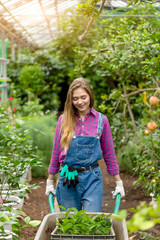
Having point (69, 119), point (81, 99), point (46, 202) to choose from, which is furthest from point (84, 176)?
point (46, 202)

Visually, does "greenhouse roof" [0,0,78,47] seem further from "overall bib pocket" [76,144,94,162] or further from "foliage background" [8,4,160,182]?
"overall bib pocket" [76,144,94,162]

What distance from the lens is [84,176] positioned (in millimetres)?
2129

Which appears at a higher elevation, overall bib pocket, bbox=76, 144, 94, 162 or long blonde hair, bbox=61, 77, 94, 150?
long blonde hair, bbox=61, 77, 94, 150

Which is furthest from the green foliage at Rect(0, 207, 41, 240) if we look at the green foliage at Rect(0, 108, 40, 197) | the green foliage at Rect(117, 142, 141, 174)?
the green foliage at Rect(117, 142, 141, 174)

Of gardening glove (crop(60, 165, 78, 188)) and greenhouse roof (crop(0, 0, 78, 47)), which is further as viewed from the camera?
greenhouse roof (crop(0, 0, 78, 47))

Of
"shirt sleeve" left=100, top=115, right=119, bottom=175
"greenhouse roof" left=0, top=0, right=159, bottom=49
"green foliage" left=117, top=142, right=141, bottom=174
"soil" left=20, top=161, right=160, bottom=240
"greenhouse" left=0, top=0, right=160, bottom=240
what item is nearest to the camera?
"greenhouse" left=0, top=0, right=160, bottom=240

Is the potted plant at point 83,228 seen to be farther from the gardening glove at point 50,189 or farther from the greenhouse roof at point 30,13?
the greenhouse roof at point 30,13

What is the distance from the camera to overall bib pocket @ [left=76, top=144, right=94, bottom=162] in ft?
7.04

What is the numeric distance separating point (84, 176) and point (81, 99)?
53cm

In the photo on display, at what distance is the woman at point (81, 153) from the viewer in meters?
2.14

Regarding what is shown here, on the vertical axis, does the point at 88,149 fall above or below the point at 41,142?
above

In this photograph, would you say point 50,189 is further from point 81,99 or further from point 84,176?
point 81,99

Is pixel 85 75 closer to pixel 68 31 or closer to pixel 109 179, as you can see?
pixel 68 31

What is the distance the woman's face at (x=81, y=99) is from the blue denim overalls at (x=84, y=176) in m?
0.22
